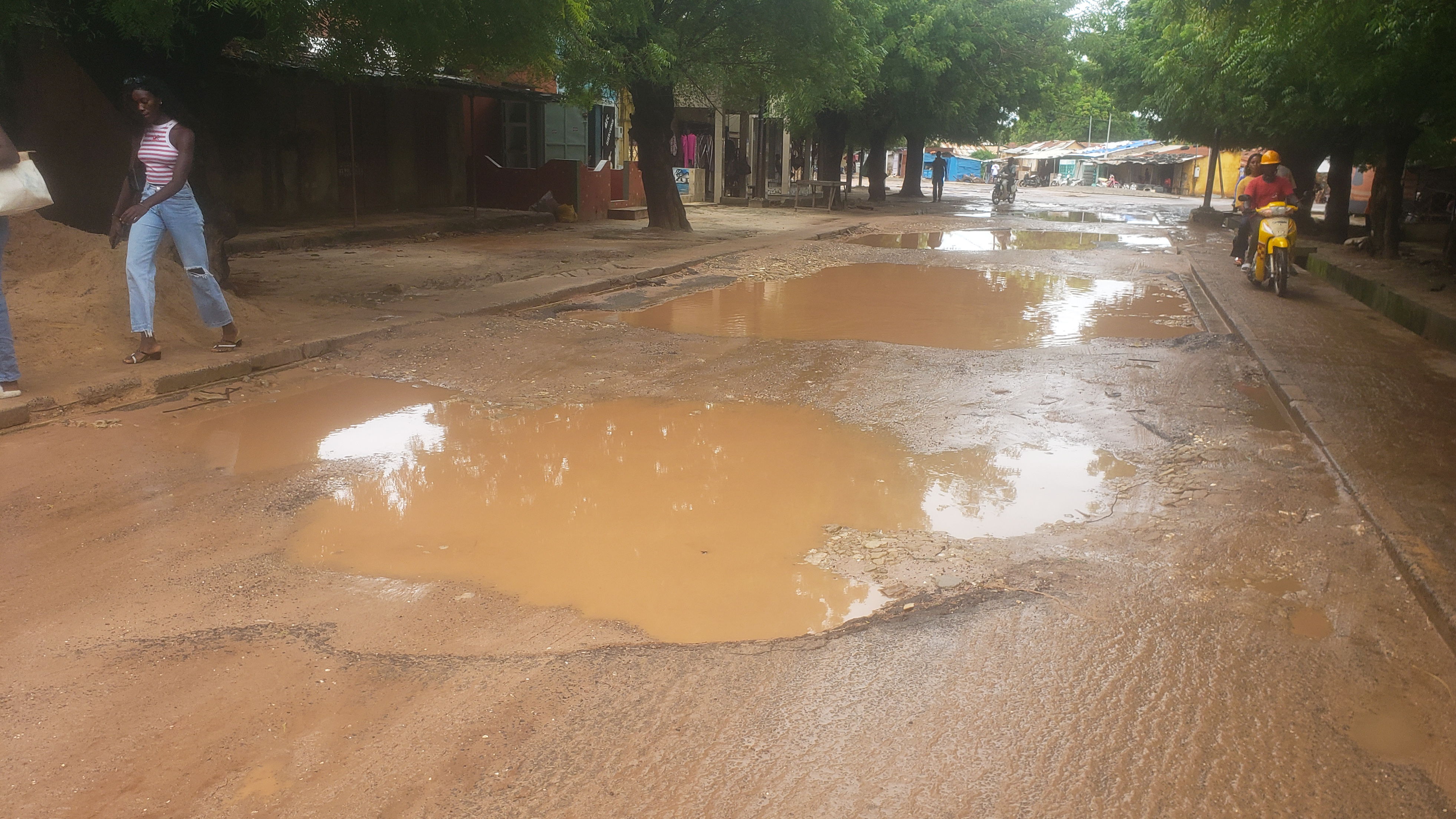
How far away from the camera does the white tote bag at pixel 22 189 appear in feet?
18.1

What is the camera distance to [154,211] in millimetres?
6500

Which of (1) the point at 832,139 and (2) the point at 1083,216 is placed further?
(1) the point at 832,139

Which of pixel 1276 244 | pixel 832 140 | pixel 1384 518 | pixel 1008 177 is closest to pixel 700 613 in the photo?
pixel 1384 518

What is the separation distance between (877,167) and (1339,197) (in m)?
15.2

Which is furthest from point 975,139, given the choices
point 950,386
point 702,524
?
point 702,524

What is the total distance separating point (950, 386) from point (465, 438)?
331 cm

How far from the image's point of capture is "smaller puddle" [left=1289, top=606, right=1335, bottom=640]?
3.46m

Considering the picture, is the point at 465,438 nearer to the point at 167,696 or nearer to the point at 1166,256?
the point at 167,696

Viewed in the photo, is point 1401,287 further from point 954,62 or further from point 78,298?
point 954,62

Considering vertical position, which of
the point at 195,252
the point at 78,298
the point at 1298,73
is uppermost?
the point at 1298,73

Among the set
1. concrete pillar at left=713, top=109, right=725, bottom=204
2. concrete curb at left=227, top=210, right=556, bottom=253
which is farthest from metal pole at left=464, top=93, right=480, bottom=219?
concrete pillar at left=713, top=109, right=725, bottom=204

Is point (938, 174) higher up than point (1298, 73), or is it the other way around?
point (1298, 73)

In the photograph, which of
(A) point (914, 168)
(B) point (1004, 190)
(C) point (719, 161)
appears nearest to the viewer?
(C) point (719, 161)

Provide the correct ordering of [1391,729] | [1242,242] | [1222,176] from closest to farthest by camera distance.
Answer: [1391,729]
[1242,242]
[1222,176]
